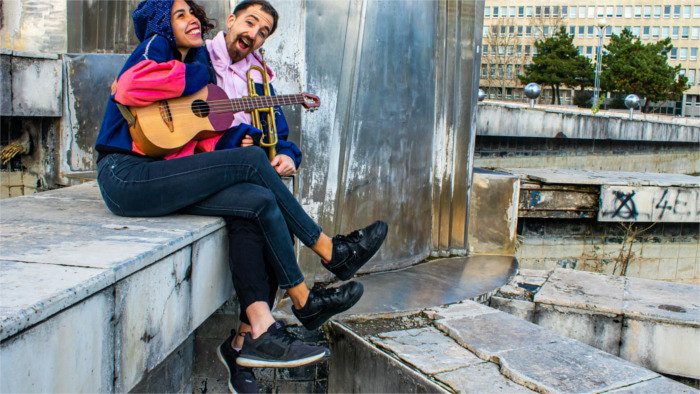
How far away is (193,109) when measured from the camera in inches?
113

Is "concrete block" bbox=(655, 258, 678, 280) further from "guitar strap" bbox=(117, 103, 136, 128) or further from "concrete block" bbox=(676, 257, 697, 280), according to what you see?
"guitar strap" bbox=(117, 103, 136, 128)

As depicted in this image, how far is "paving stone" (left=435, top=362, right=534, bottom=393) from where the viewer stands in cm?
296

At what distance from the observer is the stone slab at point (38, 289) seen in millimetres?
1399

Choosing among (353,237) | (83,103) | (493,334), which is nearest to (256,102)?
(353,237)

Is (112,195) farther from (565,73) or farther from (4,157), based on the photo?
(565,73)

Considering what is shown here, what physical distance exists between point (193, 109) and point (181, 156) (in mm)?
243

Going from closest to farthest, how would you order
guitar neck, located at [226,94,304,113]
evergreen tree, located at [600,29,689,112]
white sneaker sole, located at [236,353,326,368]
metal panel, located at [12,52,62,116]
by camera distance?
white sneaker sole, located at [236,353,326,368] → guitar neck, located at [226,94,304,113] → metal panel, located at [12,52,62,116] → evergreen tree, located at [600,29,689,112]

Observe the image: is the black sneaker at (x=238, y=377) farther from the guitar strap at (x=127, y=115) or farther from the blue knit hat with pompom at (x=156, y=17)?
the blue knit hat with pompom at (x=156, y=17)

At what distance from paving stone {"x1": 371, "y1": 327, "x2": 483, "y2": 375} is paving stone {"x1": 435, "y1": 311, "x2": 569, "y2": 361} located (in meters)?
0.05

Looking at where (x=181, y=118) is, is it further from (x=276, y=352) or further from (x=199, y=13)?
(x=276, y=352)

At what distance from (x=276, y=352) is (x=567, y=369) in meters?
1.52

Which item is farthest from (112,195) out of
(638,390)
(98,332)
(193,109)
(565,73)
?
(565,73)

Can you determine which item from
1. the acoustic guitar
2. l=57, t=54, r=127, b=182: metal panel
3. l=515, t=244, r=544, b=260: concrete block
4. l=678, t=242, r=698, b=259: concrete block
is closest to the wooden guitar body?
the acoustic guitar

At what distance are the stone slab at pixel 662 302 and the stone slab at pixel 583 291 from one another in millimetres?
81
